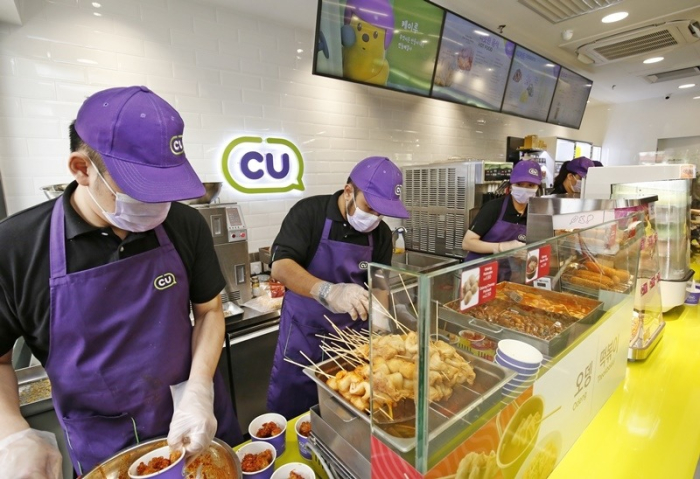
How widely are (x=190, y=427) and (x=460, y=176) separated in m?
3.53

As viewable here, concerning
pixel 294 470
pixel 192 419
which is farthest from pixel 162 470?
pixel 294 470

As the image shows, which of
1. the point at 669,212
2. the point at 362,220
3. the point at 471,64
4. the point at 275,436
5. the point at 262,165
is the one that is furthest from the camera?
the point at 471,64

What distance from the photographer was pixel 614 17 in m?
3.81

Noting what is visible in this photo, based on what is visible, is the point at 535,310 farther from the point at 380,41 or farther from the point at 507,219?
the point at 380,41

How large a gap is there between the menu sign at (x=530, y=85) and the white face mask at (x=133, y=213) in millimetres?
4791

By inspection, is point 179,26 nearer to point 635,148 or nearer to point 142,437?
point 142,437

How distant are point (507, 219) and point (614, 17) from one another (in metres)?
2.70

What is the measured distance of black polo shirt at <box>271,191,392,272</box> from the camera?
1.94 metres

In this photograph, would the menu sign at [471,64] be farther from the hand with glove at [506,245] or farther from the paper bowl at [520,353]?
the paper bowl at [520,353]

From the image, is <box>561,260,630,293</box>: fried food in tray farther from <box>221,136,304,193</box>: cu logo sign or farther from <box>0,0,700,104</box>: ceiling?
<box>0,0,700,104</box>: ceiling

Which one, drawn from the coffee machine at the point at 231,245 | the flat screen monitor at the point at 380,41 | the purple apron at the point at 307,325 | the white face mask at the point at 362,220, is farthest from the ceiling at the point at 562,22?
the purple apron at the point at 307,325

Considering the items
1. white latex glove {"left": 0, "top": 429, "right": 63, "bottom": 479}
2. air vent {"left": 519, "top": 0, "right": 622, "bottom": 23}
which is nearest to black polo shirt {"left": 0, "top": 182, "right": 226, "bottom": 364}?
white latex glove {"left": 0, "top": 429, "right": 63, "bottom": 479}

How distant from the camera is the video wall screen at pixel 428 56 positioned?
9.71 ft

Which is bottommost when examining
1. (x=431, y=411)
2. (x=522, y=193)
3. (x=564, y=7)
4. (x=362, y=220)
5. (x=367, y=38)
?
(x=431, y=411)
